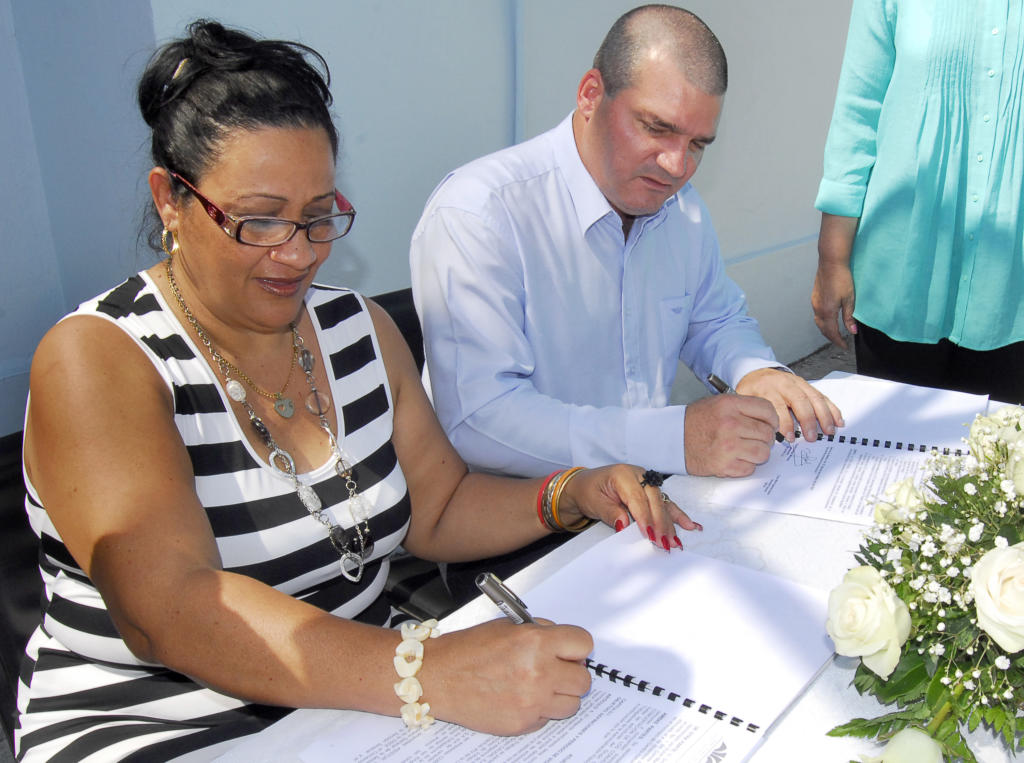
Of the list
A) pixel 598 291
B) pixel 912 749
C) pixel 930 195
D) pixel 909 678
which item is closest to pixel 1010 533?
pixel 909 678

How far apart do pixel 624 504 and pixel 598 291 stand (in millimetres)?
805

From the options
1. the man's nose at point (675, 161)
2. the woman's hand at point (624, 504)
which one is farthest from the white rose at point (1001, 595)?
the man's nose at point (675, 161)

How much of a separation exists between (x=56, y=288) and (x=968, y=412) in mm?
2438

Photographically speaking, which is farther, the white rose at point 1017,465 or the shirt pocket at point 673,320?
the shirt pocket at point 673,320

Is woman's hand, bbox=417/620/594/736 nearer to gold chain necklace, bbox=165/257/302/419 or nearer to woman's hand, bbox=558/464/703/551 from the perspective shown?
woman's hand, bbox=558/464/703/551

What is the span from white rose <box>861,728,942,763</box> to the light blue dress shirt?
93cm

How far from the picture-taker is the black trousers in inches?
99.9

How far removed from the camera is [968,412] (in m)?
1.98

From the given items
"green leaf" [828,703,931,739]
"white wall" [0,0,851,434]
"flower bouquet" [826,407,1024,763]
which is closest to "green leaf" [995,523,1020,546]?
"flower bouquet" [826,407,1024,763]

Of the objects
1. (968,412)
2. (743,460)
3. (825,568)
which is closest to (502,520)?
(743,460)

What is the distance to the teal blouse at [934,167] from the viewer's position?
2.34 meters

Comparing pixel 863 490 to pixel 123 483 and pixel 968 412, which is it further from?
pixel 123 483

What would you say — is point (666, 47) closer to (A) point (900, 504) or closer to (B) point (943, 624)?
(A) point (900, 504)
